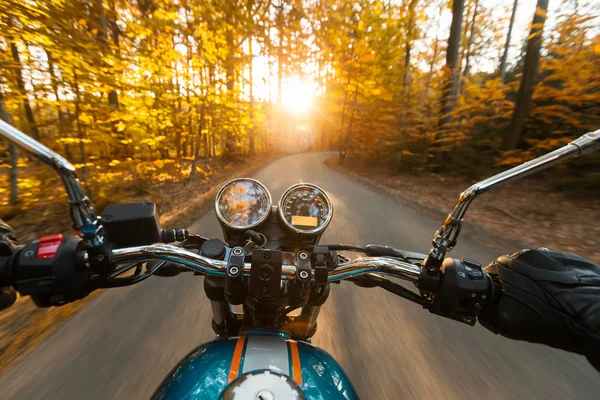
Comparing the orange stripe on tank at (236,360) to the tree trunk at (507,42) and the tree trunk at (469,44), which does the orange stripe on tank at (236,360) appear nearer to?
the tree trunk at (507,42)

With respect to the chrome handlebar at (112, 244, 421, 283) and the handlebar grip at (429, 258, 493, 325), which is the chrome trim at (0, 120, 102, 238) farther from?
the handlebar grip at (429, 258, 493, 325)

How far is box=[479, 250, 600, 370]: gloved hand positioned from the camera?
0.83m

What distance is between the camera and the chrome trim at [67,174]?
70 cm

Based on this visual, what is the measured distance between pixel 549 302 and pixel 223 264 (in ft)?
3.58

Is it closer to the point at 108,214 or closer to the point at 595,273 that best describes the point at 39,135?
the point at 108,214

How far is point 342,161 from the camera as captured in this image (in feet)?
59.6

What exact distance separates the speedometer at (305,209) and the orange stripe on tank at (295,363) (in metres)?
0.57

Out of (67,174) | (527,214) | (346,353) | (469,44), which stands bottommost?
(346,353)

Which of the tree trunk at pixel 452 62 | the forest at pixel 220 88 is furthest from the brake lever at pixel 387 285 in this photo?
the tree trunk at pixel 452 62

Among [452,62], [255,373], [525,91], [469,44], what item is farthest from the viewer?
[469,44]

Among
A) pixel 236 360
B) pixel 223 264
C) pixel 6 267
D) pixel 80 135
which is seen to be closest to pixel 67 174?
pixel 6 267

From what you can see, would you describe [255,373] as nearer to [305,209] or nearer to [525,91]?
[305,209]

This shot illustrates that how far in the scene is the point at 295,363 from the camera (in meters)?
0.84

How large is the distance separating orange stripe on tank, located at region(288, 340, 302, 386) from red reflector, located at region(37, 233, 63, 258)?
0.80m
